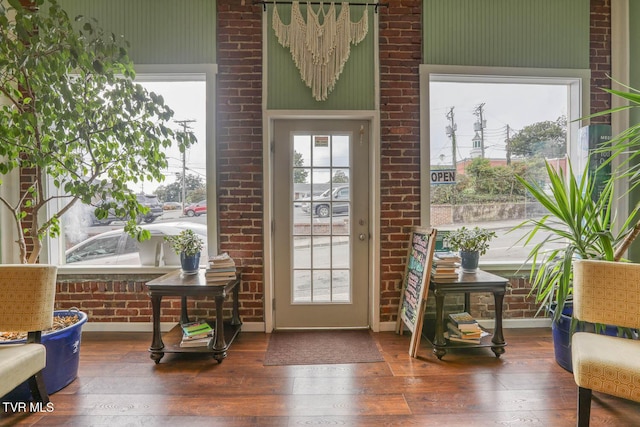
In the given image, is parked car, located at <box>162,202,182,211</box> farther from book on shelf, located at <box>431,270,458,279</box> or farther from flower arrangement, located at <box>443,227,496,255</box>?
flower arrangement, located at <box>443,227,496,255</box>

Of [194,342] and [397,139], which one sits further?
[397,139]

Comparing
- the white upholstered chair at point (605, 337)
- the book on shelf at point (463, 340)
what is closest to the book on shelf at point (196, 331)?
the book on shelf at point (463, 340)

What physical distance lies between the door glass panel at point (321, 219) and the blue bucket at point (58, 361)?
1664 mm

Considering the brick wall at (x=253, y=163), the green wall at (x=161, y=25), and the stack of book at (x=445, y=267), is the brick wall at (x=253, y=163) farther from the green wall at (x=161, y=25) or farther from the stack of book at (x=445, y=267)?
the stack of book at (x=445, y=267)

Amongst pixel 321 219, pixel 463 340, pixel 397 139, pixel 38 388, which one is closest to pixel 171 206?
pixel 321 219

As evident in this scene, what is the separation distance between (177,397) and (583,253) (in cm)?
283

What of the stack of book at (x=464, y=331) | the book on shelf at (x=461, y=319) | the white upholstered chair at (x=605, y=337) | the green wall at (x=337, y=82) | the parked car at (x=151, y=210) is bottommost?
the stack of book at (x=464, y=331)

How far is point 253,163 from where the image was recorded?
3023 mm

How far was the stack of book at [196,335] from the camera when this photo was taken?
8.32 feet

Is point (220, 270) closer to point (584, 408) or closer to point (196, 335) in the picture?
point (196, 335)

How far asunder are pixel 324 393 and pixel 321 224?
1453 millimetres

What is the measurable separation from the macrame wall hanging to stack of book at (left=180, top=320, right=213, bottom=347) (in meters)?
2.17

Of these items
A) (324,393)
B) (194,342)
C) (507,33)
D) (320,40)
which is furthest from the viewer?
(507,33)

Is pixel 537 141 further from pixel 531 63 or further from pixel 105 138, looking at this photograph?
pixel 105 138
